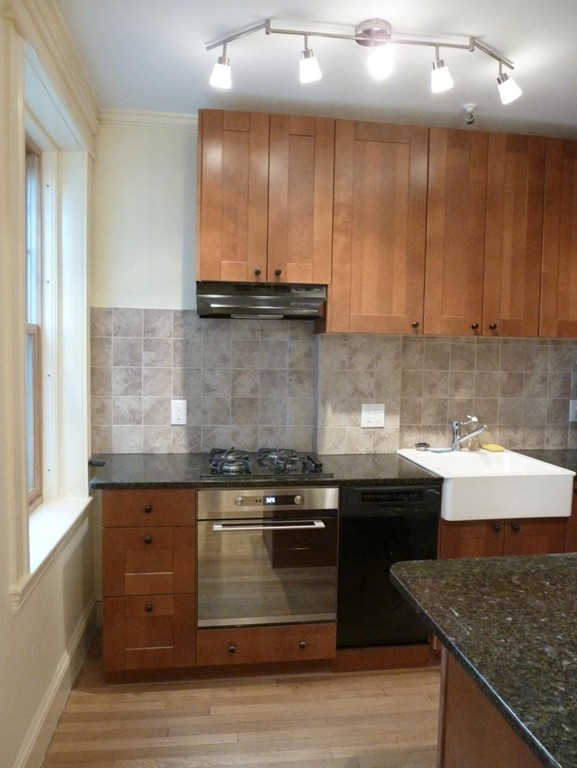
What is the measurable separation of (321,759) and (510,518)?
1.24 m

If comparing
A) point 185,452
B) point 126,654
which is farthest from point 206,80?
point 126,654

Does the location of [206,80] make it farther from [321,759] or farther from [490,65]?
[321,759]

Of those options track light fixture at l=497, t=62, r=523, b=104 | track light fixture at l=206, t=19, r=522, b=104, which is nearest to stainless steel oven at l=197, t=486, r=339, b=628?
track light fixture at l=206, t=19, r=522, b=104

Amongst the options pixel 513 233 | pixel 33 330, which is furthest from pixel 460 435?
pixel 33 330

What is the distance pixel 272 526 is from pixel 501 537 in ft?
3.41

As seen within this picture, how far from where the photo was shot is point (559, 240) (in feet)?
8.14

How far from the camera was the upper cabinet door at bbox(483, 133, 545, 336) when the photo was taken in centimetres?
242

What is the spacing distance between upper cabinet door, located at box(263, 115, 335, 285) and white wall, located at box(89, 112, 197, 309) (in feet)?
1.71

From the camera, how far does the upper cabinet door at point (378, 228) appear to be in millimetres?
2320

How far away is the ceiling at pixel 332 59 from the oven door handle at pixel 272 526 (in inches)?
73.3

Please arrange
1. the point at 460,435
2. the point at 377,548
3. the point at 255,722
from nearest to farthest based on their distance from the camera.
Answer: the point at 255,722 → the point at 377,548 → the point at 460,435

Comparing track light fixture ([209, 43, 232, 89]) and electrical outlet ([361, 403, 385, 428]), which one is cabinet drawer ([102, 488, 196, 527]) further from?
track light fixture ([209, 43, 232, 89])

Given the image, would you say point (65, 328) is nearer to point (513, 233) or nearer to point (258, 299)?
point (258, 299)

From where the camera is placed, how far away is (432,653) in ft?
7.57
